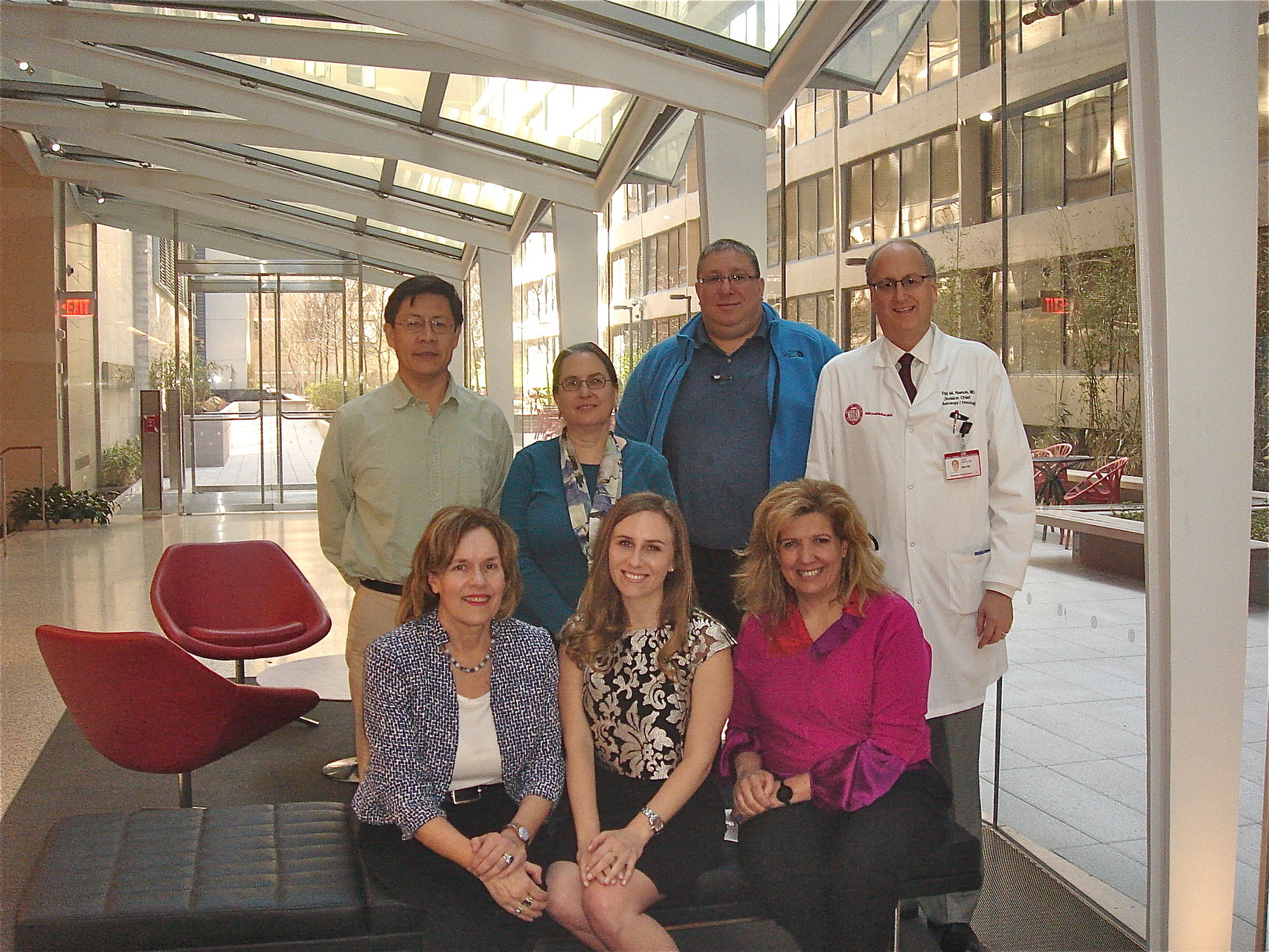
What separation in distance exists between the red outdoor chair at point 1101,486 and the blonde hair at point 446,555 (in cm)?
159

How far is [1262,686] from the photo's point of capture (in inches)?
103

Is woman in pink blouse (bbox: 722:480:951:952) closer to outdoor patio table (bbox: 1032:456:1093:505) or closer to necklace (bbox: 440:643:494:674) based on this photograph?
necklace (bbox: 440:643:494:674)

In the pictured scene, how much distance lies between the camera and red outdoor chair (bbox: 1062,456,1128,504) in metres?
2.98

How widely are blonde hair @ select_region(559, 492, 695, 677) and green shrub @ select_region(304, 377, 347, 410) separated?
14.3 metres

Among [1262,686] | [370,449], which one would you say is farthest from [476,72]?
[1262,686]

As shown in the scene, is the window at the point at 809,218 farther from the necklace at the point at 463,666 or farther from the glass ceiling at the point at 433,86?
the necklace at the point at 463,666

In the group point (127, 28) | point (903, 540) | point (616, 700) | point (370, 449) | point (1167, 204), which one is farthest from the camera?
point (127, 28)

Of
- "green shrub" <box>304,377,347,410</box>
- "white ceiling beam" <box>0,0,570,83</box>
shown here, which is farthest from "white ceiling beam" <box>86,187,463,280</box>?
"white ceiling beam" <box>0,0,570,83</box>

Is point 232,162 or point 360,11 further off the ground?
point 232,162

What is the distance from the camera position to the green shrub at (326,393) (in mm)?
16656

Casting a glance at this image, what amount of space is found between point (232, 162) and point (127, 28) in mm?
4926

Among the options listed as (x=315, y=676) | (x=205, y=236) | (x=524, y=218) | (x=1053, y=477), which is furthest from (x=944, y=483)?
(x=205, y=236)

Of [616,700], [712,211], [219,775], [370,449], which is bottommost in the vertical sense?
[219,775]

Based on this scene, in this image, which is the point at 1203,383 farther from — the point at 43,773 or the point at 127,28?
the point at 127,28
